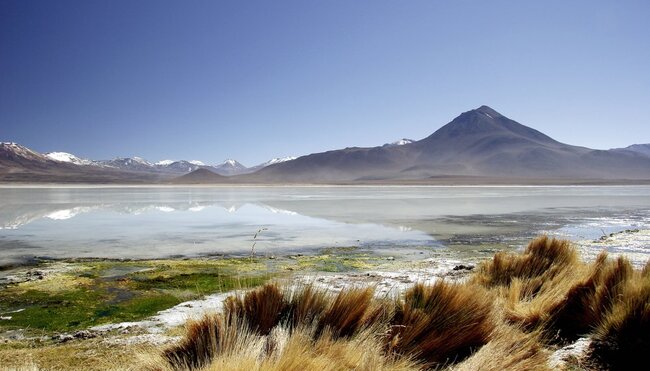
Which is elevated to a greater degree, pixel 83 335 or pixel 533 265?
pixel 533 265

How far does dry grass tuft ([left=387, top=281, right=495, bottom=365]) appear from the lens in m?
3.06

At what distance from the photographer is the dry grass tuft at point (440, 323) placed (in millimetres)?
3057

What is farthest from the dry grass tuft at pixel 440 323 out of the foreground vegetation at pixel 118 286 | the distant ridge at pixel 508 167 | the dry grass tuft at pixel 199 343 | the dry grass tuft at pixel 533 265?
the distant ridge at pixel 508 167

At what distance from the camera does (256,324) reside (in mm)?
3027

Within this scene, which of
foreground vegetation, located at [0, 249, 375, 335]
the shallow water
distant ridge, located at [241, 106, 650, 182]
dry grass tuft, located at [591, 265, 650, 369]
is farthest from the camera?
distant ridge, located at [241, 106, 650, 182]

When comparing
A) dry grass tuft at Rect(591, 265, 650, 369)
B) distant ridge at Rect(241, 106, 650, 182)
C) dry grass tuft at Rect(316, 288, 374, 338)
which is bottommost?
dry grass tuft at Rect(591, 265, 650, 369)

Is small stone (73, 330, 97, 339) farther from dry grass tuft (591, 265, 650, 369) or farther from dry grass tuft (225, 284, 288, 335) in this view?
dry grass tuft (591, 265, 650, 369)

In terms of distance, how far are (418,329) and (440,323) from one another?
0.20 metres

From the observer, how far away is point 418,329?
3.16 m

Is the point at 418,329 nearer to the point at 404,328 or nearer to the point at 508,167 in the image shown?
the point at 404,328

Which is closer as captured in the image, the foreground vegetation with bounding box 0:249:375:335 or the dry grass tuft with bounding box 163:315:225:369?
the dry grass tuft with bounding box 163:315:225:369

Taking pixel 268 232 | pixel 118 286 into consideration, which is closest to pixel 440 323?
pixel 118 286

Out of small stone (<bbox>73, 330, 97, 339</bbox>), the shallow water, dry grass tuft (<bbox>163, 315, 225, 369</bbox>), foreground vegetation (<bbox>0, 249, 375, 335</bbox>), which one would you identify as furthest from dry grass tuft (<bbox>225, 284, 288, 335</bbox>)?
the shallow water

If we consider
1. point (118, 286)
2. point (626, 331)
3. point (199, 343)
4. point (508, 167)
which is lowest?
point (118, 286)
